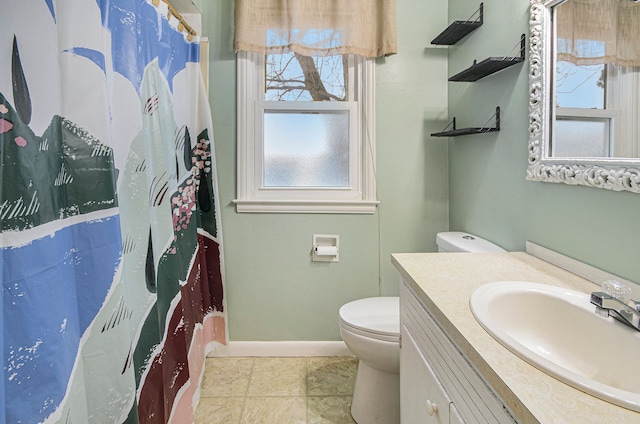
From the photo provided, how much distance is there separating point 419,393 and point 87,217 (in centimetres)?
101

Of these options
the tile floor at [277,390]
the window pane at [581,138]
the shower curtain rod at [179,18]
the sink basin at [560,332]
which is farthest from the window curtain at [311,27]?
the tile floor at [277,390]

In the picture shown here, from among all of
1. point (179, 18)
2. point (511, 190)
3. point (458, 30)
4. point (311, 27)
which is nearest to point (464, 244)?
point (511, 190)

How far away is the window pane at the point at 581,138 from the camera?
3.14 feet

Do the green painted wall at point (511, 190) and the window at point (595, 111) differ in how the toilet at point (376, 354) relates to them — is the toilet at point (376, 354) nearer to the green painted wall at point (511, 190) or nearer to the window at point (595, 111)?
the green painted wall at point (511, 190)

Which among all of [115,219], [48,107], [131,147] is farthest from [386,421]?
[48,107]

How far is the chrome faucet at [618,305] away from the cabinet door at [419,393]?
15.3 inches

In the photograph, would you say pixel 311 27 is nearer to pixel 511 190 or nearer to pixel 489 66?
pixel 489 66

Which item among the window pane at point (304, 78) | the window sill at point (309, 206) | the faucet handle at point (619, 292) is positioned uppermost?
the window pane at point (304, 78)

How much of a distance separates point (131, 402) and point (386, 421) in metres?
1.02

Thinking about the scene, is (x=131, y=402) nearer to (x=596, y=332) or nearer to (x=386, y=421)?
(x=386, y=421)

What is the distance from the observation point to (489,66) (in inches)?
56.3

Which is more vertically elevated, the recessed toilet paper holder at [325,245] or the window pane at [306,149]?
the window pane at [306,149]

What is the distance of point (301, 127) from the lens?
6.64 ft

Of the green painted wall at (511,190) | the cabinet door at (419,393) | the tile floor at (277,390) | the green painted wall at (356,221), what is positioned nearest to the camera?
the cabinet door at (419,393)
